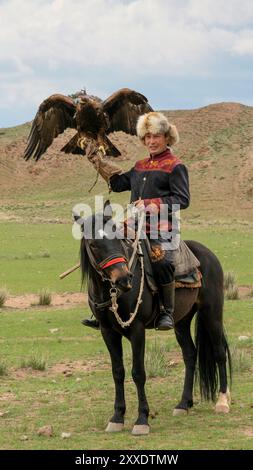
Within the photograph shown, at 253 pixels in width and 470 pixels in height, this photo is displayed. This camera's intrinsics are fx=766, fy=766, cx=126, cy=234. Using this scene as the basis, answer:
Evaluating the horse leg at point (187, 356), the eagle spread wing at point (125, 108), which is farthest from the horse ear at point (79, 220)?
the eagle spread wing at point (125, 108)

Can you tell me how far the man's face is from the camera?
7.91 meters

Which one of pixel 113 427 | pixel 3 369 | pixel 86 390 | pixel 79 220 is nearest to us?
pixel 79 220

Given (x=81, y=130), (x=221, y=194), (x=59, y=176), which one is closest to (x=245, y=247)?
(x=81, y=130)

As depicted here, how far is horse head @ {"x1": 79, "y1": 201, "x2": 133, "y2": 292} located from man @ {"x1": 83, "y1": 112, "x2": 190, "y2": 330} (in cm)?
73

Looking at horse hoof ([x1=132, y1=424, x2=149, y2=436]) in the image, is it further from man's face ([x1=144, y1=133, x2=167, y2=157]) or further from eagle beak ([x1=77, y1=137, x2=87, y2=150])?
eagle beak ([x1=77, y1=137, x2=87, y2=150])

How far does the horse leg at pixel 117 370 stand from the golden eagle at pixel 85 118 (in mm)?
2069

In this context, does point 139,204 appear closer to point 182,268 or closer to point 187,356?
point 182,268

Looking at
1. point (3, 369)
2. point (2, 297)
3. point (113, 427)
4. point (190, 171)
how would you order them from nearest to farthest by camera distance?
point (113, 427), point (3, 369), point (2, 297), point (190, 171)

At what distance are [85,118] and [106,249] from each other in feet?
6.79

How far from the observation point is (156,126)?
25.7ft

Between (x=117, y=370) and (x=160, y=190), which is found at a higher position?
(x=160, y=190)

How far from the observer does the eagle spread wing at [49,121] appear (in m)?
9.59

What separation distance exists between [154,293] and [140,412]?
118 cm

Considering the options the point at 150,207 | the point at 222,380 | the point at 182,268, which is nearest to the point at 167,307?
the point at 182,268
